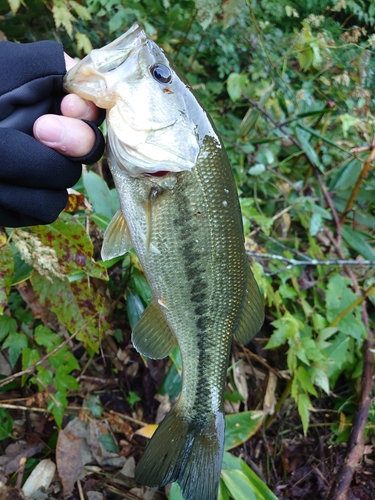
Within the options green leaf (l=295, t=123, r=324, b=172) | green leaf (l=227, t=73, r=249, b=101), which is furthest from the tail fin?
green leaf (l=227, t=73, r=249, b=101)

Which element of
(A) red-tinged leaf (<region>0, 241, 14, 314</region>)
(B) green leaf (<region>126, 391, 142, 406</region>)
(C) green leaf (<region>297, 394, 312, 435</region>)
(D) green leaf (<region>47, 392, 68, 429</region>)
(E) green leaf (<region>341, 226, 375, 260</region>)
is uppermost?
(A) red-tinged leaf (<region>0, 241, 14, 314</region>)

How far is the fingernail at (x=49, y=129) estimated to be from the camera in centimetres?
98

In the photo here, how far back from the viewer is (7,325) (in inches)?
68.9

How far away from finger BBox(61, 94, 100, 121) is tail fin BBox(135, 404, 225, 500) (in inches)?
38.6

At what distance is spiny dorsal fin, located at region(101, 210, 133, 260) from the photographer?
1209mm

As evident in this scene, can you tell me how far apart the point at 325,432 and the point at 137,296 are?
4.62 ft

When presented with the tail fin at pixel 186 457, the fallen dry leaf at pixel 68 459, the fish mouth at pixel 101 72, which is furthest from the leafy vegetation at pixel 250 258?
the fish mouth at pixel 101 72

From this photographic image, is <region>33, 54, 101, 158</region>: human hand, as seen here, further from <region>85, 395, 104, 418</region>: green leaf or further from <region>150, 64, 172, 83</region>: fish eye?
<region>85, 395, 104, 418</region>: green leaf

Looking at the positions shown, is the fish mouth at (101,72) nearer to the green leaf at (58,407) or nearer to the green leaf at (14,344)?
the green leaf at (14,344)

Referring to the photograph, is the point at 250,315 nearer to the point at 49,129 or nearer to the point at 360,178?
the point at 49,129

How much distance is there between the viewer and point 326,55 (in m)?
2.69

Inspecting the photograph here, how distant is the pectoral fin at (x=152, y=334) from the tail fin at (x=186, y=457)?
0.24 metres

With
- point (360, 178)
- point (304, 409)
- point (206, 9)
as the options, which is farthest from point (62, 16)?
point (304, 409)

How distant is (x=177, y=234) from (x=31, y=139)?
46cm
